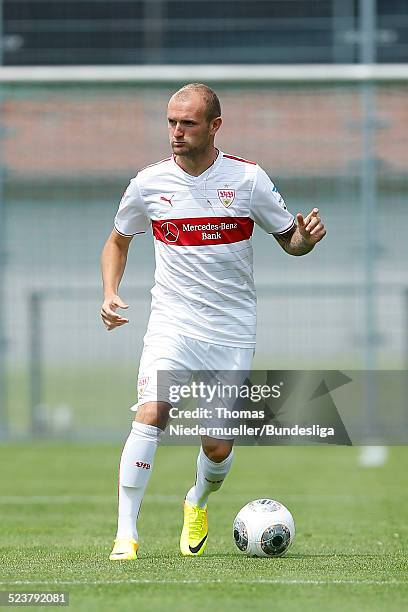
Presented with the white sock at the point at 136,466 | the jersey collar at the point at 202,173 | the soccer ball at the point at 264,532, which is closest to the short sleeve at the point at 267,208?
the jersey collar at the point at 202,173

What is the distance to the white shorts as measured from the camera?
19.1 feet

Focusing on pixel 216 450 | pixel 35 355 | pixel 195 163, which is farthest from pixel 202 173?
pixel 35 355

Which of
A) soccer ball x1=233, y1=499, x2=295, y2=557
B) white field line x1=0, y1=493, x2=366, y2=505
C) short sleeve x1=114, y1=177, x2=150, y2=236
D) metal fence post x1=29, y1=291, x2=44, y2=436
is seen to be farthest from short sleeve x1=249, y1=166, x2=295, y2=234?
metal fence post x1=29, y1=291, x2=44, y2=436

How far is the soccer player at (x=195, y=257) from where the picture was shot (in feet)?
19.2

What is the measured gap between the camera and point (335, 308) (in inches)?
506

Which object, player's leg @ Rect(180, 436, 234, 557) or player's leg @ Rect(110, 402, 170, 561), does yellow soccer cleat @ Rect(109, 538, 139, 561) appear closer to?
player's leg @ Rect(110, 402, 170, 561)

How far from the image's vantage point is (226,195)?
6.05 meters

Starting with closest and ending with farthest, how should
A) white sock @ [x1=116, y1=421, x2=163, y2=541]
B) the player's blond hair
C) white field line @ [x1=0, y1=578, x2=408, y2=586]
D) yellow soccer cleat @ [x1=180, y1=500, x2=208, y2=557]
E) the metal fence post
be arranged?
1. white field line @ [x1=0, y1=578, x2=408, y2=586]
2. white sock @ [x1=116, y1=421, x2=163, y2=541]
3. the player's blond hair
4. yellow soccer cleat @ [x1=180, y1=500, x2=208, y2=557]
5. the metal fence post

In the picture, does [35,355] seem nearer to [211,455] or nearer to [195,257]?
[211,455]

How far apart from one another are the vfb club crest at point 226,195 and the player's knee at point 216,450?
42.0 inches

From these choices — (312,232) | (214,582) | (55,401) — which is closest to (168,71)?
(55,401)

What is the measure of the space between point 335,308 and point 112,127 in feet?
8.69

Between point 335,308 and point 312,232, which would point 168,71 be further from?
point 312,232

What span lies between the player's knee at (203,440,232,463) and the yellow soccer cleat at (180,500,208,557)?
0.27m
